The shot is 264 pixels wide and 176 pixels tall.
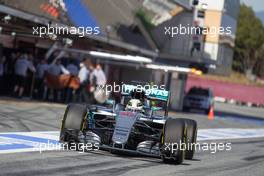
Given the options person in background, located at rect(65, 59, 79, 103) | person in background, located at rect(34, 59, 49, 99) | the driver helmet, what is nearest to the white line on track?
the driver helmet

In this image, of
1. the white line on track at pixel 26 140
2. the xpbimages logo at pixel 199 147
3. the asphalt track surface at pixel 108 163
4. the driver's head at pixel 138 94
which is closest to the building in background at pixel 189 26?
the xpbimages logo at pixel 199 147

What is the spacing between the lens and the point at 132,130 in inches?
491

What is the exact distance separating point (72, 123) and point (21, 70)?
12265 millimetres

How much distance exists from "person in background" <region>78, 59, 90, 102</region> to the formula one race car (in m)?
13.9

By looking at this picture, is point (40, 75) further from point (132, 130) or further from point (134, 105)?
point (132, 130)

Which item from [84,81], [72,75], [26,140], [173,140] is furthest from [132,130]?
[84,81]

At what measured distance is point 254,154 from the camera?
57.1 feet

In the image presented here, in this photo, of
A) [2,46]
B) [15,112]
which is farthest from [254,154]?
[2,46]

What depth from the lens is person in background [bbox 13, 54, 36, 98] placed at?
2438cm

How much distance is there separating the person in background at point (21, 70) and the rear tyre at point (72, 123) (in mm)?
11904

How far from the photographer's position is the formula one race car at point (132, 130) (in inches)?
482

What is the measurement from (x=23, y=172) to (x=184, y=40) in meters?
35.6

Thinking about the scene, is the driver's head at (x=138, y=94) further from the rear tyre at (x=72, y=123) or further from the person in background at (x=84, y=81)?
the person in background at (x=84, y=81)

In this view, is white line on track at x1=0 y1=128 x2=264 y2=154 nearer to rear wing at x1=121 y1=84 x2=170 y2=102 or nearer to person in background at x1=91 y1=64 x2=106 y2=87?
rear wing at x1=121 y1=84 x2=170 y2=102
